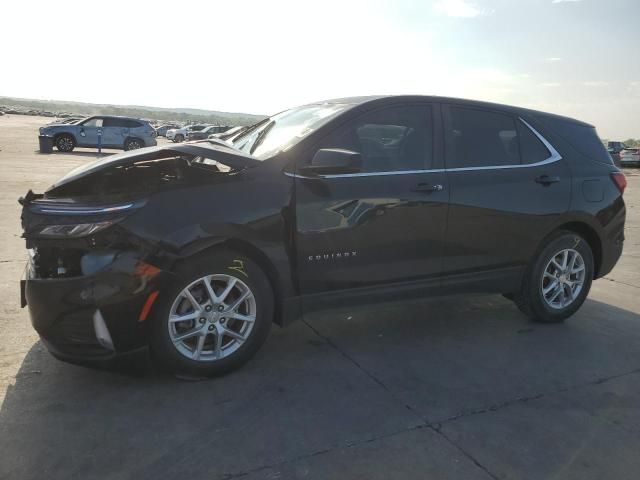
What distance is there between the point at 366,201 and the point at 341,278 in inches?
21.6

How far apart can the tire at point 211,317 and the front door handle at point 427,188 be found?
1.28 meters

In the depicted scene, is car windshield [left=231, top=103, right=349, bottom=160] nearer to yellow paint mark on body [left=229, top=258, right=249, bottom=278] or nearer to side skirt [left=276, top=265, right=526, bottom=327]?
yellow paint mark on body [left=229, top=258, right=249, bottom=278]

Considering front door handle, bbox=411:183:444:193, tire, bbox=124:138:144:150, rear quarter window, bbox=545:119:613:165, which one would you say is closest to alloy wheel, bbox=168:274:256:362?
front door handle, bbox=411:183:444:193

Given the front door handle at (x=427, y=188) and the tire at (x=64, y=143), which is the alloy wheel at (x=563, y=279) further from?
the tire at (x=64, y=143)

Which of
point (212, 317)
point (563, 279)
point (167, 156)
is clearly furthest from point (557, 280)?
point (167, 156)

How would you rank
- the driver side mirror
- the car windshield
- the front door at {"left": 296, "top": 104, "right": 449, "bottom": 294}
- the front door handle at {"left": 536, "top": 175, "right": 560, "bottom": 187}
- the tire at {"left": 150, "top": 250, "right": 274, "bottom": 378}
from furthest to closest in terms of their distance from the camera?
the front door handle at {"left": 536, "top": 175, "right": 560, "bottom": 187}
the car windshield
the front door at {"left": 296, "top": 104, "right": 449, "bottom": 294}
the driver side mirror
the tire at {"left": 150, "top": 250, "right": 274, "bottom": 378}

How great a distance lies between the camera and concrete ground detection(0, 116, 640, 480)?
262cm

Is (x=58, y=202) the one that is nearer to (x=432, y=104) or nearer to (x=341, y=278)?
(x=341, y=278)

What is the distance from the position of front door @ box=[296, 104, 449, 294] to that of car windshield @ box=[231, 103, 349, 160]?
0.67ft

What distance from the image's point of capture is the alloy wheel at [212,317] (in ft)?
10.7

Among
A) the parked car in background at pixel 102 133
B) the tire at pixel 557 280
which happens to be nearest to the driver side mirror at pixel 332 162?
the tire at pixel 557 280

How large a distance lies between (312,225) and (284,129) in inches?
Result: 38.2

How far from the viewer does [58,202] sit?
10.4 ft

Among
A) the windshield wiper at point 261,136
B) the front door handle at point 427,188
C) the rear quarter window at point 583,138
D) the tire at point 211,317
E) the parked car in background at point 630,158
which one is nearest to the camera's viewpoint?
the tire at point 211,317
